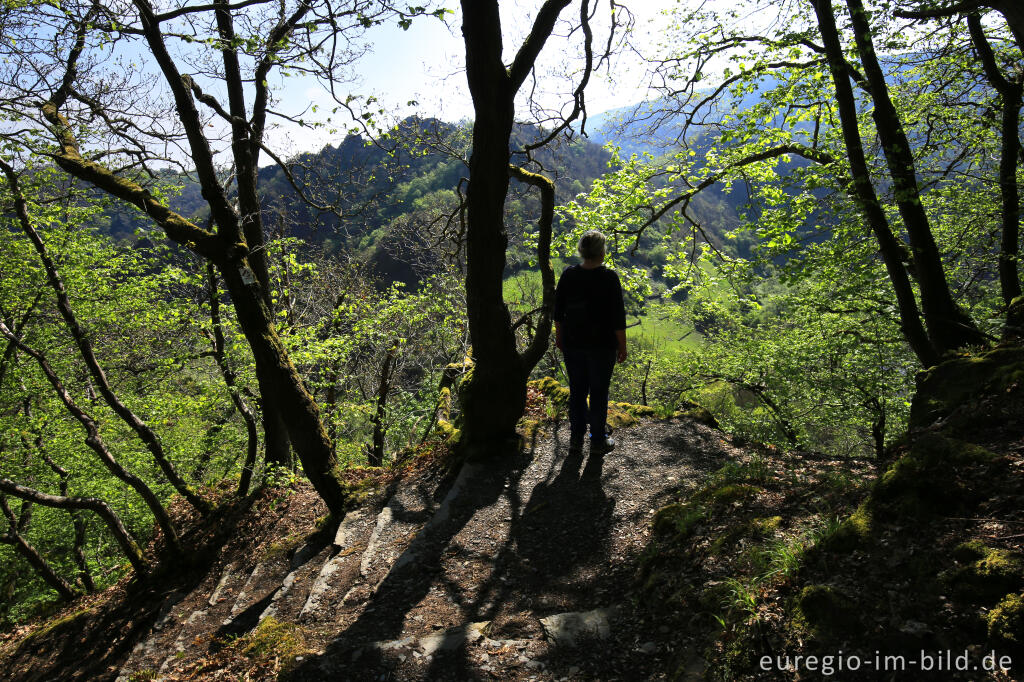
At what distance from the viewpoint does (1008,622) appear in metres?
1.89

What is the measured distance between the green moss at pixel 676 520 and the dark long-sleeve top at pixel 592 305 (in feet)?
5.78

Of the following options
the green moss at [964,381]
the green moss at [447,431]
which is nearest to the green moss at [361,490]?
the green moss at [447,431]

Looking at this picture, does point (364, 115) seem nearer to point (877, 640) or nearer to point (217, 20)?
point (217, 20)

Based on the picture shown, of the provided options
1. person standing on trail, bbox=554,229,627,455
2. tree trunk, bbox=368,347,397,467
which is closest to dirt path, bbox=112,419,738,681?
person standing on trail, bbox=554,229,627,455

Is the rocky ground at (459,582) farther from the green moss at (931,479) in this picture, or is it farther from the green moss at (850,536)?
the green moss at (931,479)

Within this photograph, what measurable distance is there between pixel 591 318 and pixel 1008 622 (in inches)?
150

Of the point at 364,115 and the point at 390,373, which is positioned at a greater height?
the point at 364,115

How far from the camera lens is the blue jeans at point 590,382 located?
5406 mm

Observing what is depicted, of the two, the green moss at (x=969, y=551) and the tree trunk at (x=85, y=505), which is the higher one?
the green moss at (x=969, y=551)

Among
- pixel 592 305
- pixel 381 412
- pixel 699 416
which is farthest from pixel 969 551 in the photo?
pixel 381 412

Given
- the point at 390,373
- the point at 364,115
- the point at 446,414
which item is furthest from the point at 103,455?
the point at 390,373

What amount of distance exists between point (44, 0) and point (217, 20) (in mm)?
4116

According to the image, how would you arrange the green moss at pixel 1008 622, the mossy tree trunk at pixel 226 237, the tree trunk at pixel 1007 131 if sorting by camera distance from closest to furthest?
the green moss at pixel 1008 622, the mossy tree trunk at pixel 226 237, the tree trunk at pixel 1007 131

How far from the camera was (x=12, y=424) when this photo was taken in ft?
39.9
